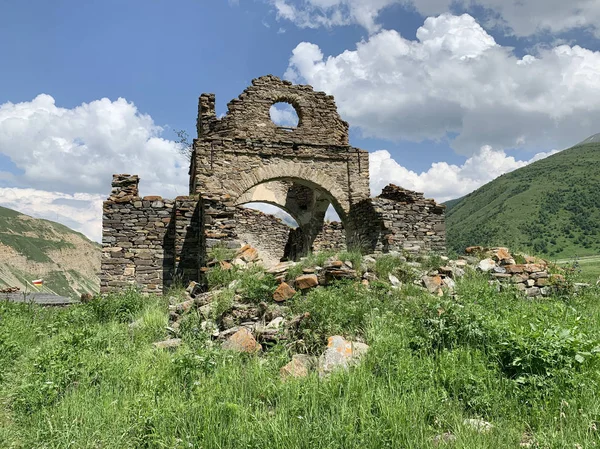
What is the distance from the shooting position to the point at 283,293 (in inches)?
230

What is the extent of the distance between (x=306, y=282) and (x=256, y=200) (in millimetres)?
11600

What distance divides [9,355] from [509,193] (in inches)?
3518

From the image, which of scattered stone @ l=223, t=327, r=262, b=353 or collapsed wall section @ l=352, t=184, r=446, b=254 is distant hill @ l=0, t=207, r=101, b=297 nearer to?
collapsed wall section @ l=352, t=184, r=446, b=254

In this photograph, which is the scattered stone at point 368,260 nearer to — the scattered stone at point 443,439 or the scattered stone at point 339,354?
the scattered stone at point 339,354

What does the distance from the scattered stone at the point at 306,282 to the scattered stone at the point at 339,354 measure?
1794mm

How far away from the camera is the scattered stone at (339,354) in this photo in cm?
376

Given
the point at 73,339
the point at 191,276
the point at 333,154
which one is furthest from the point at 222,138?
the point at 73,339

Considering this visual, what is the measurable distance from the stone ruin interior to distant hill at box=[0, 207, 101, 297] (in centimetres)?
3900

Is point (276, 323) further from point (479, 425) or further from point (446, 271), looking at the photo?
point (446, 271)

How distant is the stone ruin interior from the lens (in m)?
10.4

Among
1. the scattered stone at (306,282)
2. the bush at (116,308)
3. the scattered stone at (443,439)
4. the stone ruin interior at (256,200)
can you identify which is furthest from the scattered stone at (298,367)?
the stone ruin interior at (256,200)

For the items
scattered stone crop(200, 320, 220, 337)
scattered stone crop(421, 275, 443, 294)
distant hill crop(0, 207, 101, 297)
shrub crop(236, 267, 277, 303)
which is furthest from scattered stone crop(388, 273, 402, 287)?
distant hill crop(0, 207, 101, 297)

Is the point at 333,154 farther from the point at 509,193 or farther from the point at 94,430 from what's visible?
the point at 509,193

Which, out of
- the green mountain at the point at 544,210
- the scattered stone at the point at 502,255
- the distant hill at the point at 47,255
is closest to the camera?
the scattered stone at the point at 502,255
